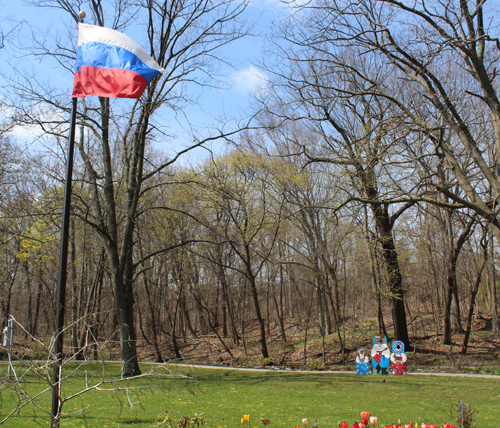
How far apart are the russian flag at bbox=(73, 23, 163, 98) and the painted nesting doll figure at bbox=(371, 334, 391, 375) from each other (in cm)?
1123

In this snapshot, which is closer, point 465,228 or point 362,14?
point 362,14

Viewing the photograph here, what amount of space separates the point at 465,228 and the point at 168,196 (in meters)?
14.6

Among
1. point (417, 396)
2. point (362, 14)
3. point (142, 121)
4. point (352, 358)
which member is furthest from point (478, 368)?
point (142, 121)

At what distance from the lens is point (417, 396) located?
8953mm

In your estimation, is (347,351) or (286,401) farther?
(347,351)

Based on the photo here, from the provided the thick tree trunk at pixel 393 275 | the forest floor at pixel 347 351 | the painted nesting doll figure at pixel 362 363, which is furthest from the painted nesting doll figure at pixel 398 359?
the thick tree trunk at pixel 393 275

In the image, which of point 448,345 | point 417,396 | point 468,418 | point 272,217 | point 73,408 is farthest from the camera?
point 272,217

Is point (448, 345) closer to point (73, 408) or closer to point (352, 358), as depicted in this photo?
point (352, 358)

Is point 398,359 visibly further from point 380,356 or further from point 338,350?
point 338,350

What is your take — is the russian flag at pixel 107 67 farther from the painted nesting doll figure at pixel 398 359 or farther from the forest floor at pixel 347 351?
the forest floor at pixel 347 351

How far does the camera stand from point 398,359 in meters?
13.1

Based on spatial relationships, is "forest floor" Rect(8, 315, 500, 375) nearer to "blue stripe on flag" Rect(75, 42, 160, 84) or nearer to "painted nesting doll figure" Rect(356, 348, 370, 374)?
"painted nesting doll figure" Rect(356, 348, 370, 374)

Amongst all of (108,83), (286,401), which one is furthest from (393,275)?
(108,83)

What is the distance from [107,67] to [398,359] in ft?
39.6
